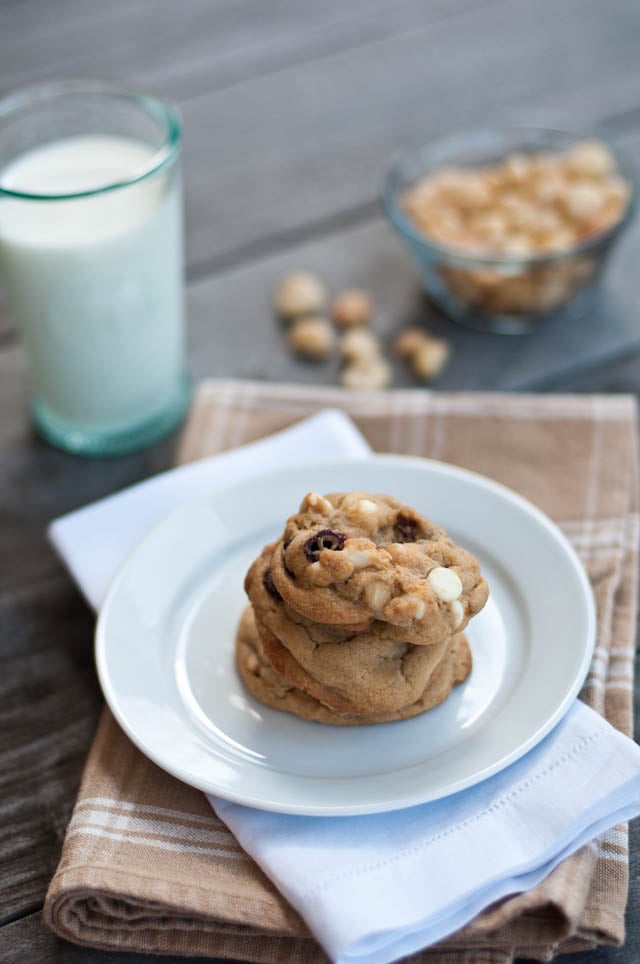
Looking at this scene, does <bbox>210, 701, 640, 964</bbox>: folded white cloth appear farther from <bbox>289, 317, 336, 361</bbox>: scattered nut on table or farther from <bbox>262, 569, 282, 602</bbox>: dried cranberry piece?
<bbox>289, 317, 336, 361</bbox>: scattered nut on table

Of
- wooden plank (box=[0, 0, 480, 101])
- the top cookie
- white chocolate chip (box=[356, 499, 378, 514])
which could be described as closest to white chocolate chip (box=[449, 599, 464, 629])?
the top cookie

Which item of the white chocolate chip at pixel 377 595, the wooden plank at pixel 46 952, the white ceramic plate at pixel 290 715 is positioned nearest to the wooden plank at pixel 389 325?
the white ceramic plate at pixel 290 715

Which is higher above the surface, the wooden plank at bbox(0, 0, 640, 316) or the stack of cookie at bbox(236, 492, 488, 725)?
the stack of cookie at bbox(236, 492, 488, 725)

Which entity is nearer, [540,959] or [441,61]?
[540,959]

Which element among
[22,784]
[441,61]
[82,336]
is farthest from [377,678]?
[441,61]

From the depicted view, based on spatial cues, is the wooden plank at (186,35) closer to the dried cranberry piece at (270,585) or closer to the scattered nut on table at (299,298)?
the scattered nut on table at (299,298)

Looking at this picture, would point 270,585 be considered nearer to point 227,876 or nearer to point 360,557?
point 360,557

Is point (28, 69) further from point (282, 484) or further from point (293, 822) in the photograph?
point (293, 822)
